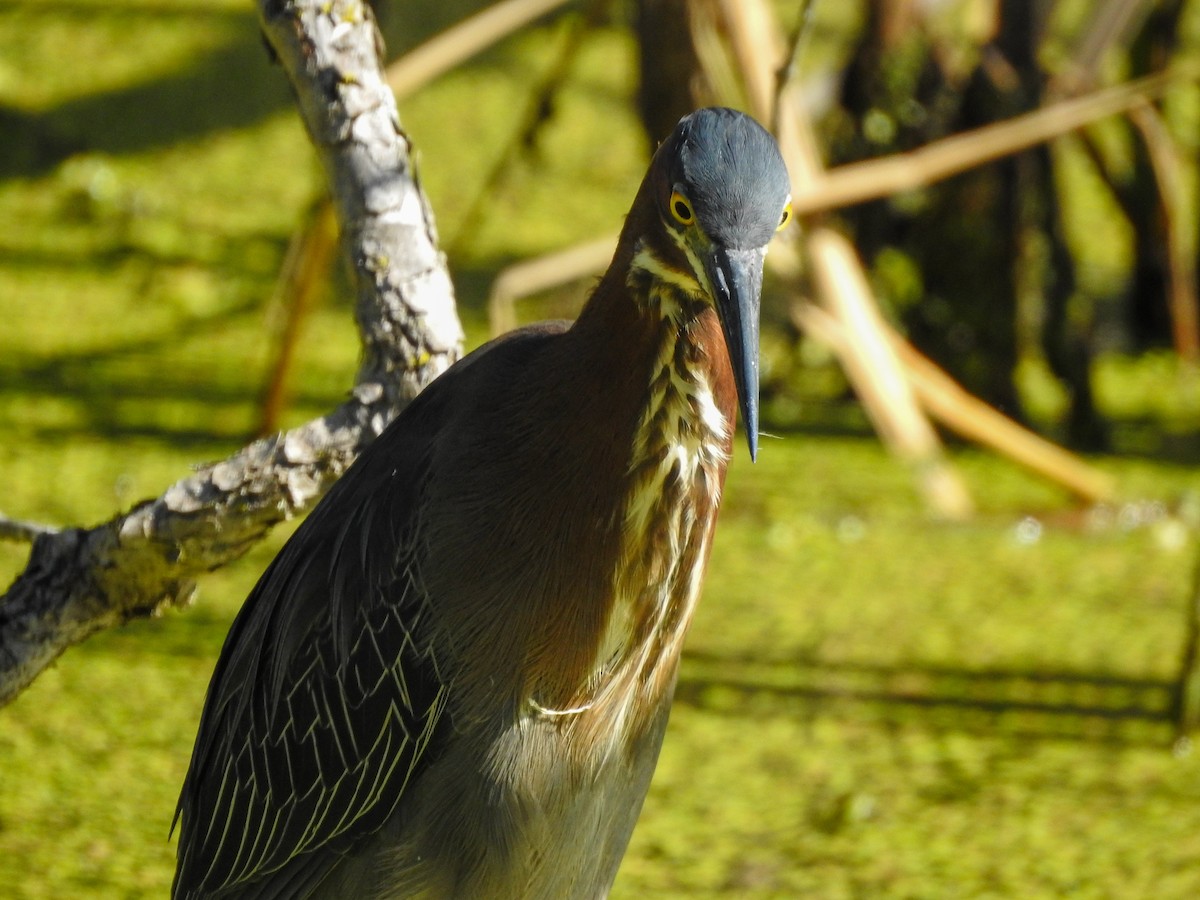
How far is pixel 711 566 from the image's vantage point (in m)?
3.22

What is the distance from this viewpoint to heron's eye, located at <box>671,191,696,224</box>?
140cm

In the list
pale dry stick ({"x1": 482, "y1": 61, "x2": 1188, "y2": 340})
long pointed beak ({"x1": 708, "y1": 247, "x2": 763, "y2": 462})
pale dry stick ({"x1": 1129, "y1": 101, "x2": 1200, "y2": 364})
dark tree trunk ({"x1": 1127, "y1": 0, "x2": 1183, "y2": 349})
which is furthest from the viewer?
dark tree trunk ({"x1": 1127, "y1": 0, "x2": 1183, "y2": 349})

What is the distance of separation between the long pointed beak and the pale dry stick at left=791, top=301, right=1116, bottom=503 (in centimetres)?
206

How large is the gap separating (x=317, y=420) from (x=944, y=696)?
1584 mm

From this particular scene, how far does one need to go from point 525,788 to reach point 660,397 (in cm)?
48

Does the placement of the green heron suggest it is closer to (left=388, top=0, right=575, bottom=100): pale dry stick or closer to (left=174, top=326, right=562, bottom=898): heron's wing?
(left=174, top=326, right=562, bottom=898): heron's wing

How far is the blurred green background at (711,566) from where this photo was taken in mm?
2494

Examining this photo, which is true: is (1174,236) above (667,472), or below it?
above

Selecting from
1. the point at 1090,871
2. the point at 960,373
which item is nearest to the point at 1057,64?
the point at 960,373

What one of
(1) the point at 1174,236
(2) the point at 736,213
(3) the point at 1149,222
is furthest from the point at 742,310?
(3) the point at 1149,222

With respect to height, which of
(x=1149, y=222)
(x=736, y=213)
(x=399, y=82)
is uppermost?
(x=1149, y=222)

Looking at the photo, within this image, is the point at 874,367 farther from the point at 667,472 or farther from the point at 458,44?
the point at 667,472

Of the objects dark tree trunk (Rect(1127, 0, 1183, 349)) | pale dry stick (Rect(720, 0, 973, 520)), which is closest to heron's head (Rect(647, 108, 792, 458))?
pale dry stick (Rect(720, 0, 973, 520))

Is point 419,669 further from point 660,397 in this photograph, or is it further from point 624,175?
point 624,175
